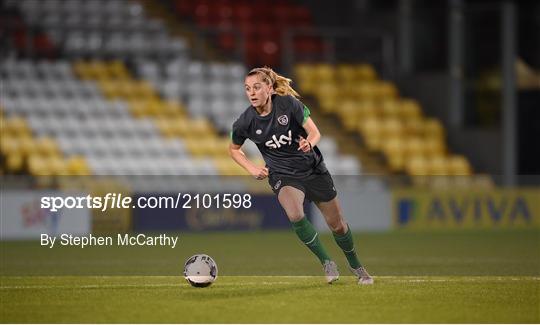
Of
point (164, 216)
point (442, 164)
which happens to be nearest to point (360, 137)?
point (442, 164)

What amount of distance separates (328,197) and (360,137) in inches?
636

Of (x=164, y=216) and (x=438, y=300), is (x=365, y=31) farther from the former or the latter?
(x=438, y=300)

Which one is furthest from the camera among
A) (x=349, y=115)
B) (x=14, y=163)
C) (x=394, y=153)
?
(x=349, y=115)

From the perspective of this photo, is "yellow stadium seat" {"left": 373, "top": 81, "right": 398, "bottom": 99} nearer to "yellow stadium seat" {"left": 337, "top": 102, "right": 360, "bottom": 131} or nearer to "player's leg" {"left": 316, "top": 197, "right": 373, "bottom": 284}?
"yellow stadium seat" {"left": 337, "top": 102, "right": 360, "bottom": 131}

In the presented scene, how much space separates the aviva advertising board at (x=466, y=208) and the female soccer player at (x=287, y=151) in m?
12.8

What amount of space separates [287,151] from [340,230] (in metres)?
0.96

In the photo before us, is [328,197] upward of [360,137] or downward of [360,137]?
upward

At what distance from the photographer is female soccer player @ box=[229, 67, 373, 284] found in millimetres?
10828

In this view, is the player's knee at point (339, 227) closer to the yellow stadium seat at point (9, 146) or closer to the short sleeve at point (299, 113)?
the short sleeve at point (299, 113)

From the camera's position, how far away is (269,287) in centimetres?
1121

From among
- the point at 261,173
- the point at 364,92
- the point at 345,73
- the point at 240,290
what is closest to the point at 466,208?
the point at 364,92

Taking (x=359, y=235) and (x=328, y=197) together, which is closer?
(x=328, y=197)

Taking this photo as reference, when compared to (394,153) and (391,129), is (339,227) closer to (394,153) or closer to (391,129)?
(394,153)

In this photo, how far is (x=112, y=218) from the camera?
68.7 ft
